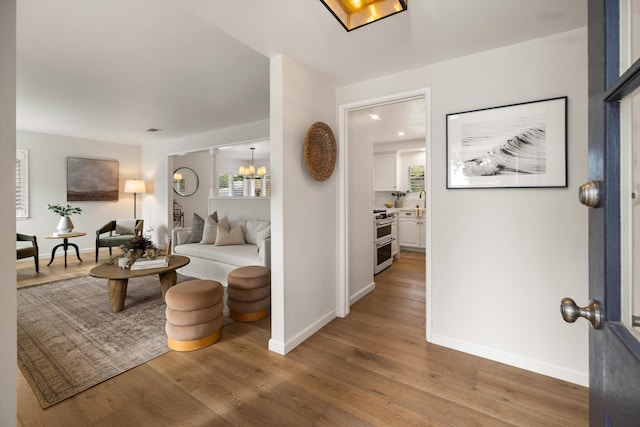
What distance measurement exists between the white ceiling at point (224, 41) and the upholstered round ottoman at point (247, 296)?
2025mm

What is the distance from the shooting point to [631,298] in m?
0.53

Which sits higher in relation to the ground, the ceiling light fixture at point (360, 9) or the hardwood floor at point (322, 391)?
the ceiling light fixture at point (360, 9)

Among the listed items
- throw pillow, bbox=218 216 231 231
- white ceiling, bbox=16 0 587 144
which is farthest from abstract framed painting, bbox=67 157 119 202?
throw pillow, bbox=218 216 231 231

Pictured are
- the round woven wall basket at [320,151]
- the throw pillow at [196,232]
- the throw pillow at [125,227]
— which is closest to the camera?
the round woven wall basket at [320,151]

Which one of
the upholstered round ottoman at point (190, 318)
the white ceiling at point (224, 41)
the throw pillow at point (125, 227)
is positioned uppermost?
the white ceiling at point (224, 41)

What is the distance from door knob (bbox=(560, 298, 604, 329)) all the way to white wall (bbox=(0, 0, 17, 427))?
4.89 ft

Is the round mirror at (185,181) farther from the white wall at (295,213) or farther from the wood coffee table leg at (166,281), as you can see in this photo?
the white wall at (295,213)

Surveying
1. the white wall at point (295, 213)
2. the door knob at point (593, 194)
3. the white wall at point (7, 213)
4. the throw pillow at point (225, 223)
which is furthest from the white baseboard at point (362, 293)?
the door knob at point (593, 194)

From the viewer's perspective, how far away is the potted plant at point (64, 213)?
203 inches

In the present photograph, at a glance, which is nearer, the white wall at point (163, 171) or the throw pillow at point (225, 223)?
the throw pillow at point (225, 223)

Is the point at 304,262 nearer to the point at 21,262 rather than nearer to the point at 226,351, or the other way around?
the point at 226,351

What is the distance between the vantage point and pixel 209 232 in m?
4.52

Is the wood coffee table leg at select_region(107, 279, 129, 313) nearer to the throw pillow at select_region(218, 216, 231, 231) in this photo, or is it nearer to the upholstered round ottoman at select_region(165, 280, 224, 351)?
the upholstered round ottoman at select_region(165, 280, 224, 351)

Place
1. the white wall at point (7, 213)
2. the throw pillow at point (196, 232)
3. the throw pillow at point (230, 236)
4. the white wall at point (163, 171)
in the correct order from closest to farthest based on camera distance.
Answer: the white wall at point (7, 213)
the throw pillow at point (230, 236)
the throw pillow at point (196, 232)
the white wall at point (163, 171)
